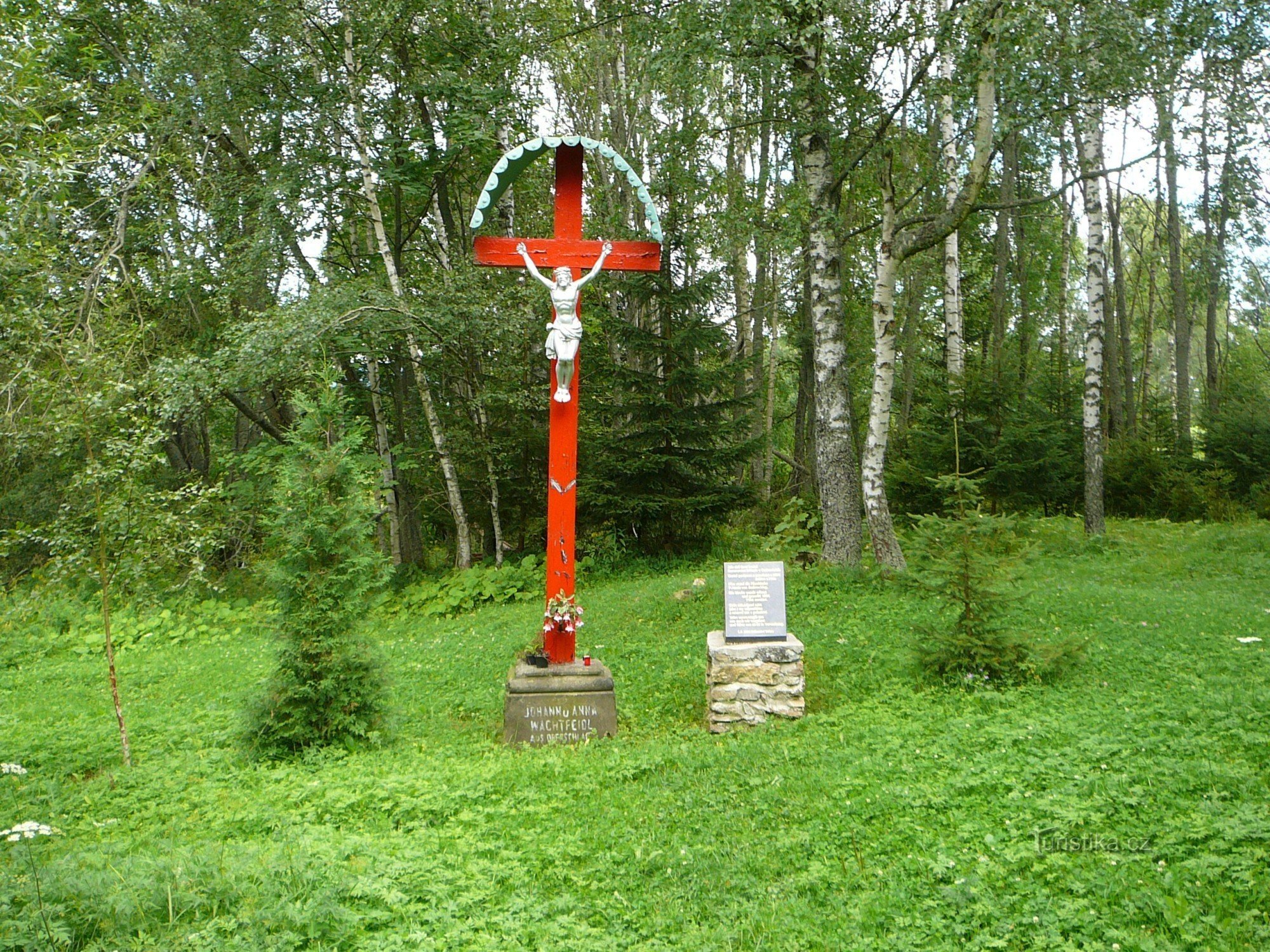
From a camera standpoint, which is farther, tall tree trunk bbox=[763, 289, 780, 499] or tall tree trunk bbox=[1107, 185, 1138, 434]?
tall tree trunk bbox=[1107, 185, 1138, 434]

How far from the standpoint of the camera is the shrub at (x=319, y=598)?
660 cm

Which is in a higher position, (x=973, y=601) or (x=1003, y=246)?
(x=1003, y=246)

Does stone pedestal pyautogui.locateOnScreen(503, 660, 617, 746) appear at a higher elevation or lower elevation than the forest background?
lower

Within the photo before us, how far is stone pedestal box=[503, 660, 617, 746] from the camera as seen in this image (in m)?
7.12

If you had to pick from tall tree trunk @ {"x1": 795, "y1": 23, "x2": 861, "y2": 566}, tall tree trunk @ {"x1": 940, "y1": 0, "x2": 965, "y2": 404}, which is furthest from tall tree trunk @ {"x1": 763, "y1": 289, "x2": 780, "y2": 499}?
tall tree trunk @ {"x1": 795, "y1": 23, "x2": 861, "y2": 566}

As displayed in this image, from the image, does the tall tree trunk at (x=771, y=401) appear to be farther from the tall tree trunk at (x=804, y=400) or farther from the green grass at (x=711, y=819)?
the green grass at (x=711, y=819)

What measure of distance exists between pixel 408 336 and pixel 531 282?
2211 mm

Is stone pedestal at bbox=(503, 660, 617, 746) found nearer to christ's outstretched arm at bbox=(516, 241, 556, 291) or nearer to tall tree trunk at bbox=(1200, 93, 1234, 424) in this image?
christ's outstretched arm at bbox=(516, 241, 556, 291)

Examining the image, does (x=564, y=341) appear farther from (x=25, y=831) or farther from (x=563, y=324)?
(x=25, y=831)

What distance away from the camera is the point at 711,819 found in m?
5.21

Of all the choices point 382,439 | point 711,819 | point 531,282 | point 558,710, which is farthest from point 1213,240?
point 711,819

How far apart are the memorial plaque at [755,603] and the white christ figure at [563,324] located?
1995 mm

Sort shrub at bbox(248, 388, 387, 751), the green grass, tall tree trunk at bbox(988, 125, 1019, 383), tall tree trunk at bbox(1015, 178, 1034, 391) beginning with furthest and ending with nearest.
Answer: tall tree trunk at bbox(1015, 178, 1034, 391)
tall tree trunk at bbox(988, 125, 1019, 383)
shrub at bbox(248, 388, 387, 751)
the green grass

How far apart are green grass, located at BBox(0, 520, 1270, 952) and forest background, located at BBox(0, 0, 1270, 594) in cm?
202
